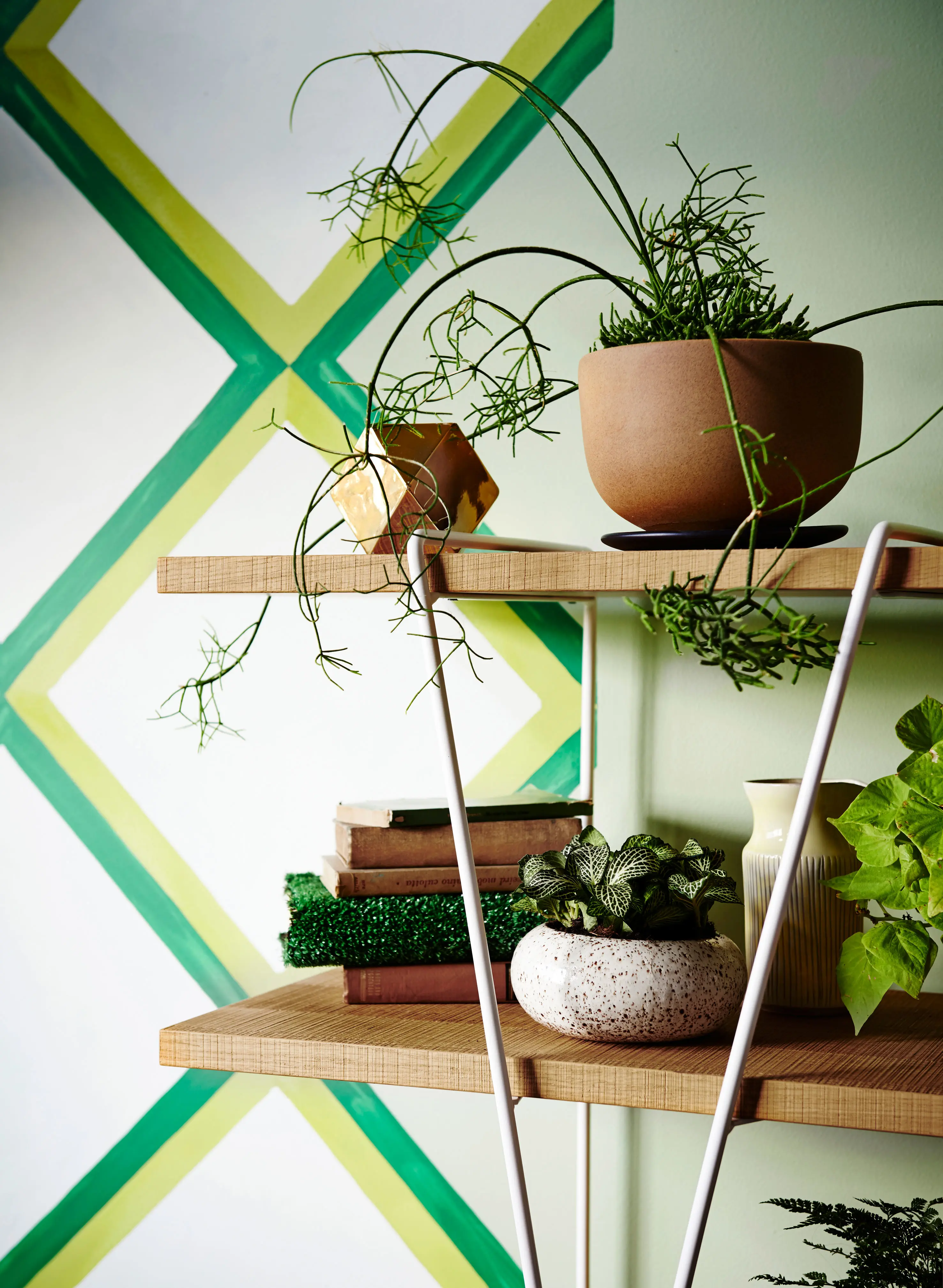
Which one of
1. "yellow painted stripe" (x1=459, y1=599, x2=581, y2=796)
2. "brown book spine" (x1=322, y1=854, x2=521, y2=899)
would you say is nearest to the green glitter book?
"brown book spine" (x1=322, y1=854, x2=521, y2=899)

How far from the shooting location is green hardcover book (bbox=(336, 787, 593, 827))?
3.18 ft

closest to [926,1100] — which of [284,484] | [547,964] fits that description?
[547,964]

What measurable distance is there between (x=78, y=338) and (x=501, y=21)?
23.8 inches

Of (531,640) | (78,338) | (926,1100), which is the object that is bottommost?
(926,1100)

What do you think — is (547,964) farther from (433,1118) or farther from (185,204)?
(185,204)

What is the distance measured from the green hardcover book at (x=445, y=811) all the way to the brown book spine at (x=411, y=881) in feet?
0.13

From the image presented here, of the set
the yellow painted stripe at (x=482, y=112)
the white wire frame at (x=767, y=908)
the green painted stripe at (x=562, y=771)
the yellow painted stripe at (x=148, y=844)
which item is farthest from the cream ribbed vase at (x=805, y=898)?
the yellow painted stripe at (x=482, y=112)

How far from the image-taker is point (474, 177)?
3.96 ft

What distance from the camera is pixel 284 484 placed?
1277mm

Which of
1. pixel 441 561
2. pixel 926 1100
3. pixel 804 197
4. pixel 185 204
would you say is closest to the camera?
pixel 926 1100

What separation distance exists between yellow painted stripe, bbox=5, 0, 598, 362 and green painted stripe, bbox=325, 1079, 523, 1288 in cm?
84

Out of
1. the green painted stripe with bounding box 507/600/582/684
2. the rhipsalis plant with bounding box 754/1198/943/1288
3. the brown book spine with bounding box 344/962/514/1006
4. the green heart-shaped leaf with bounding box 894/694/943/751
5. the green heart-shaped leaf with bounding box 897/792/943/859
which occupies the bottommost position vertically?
the rhipsalis plant with bounding box 754/1198/943/1288

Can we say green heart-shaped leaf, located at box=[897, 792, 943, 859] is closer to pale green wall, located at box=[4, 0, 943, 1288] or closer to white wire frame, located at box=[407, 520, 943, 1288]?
white wire frame, located at box=[407, 520, 943, 1288]

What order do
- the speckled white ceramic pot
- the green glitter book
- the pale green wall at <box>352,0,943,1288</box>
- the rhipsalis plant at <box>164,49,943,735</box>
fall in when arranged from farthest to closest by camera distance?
1. the pale green wall at <box>352,0,943,1288</box>
2. the green glitter book
3. the speckled white ceramic pot
4. the rhipsalis plant at <box>164,49,943,735</box>
